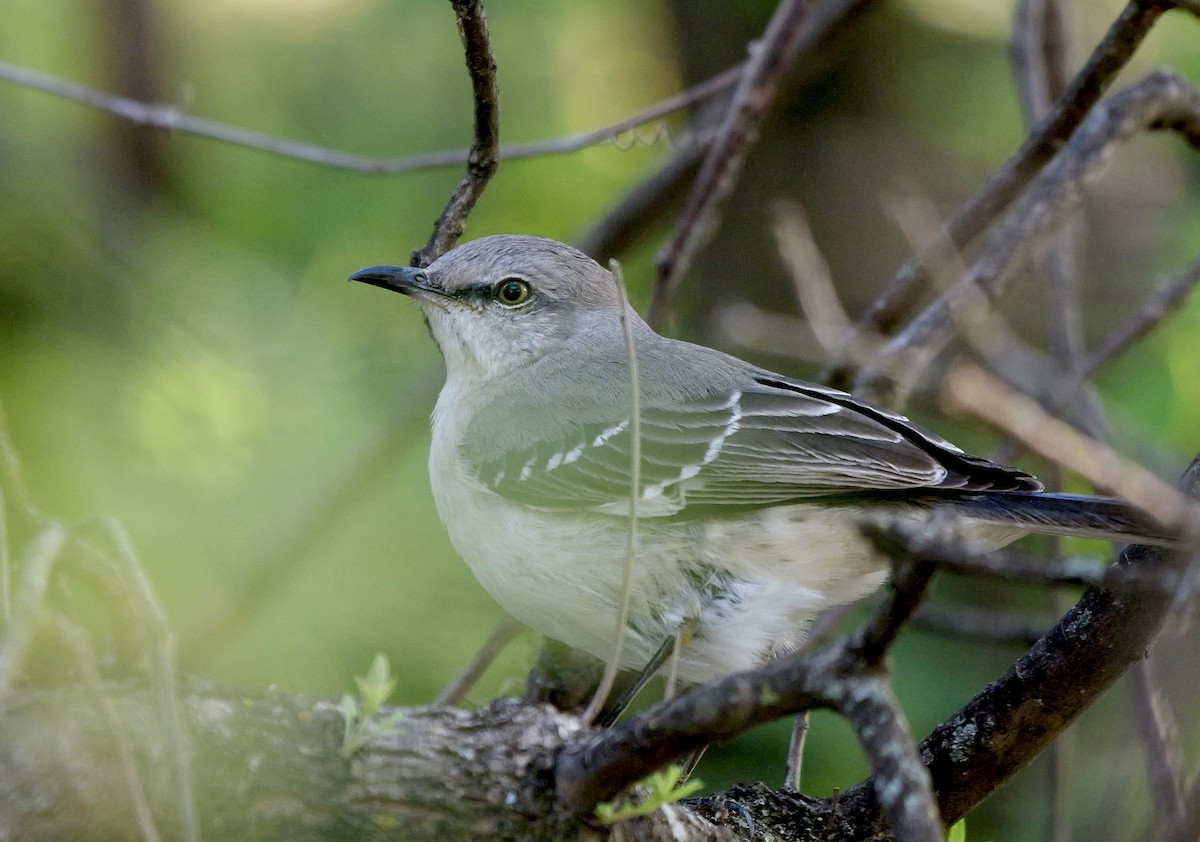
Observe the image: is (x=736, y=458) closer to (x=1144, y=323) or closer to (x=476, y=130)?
(x=476, y=130)

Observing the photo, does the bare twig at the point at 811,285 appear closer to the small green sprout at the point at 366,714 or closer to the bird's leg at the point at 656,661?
the bird's leg at the point at 656,661

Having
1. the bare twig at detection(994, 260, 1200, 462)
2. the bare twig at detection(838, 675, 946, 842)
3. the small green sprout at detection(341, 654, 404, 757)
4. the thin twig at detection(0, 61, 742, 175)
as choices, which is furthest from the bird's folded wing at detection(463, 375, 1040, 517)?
the bare twig at detection(838, 675, 946, 842)

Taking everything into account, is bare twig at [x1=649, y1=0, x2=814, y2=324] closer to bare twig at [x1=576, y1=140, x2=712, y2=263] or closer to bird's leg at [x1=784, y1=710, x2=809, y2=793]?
bare twig at [x1=576, y1=140, x2=712, y2=263]

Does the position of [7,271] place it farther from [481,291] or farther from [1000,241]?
[1000,241]

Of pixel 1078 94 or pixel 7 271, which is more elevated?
pixel 1078 94

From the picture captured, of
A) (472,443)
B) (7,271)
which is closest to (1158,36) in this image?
(472,443)

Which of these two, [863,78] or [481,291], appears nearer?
[481,291]

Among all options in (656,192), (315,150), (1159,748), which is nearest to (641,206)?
(656,192)

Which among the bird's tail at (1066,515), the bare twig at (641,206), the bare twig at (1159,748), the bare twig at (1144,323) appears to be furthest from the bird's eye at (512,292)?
the bare twig at (1159,748)
